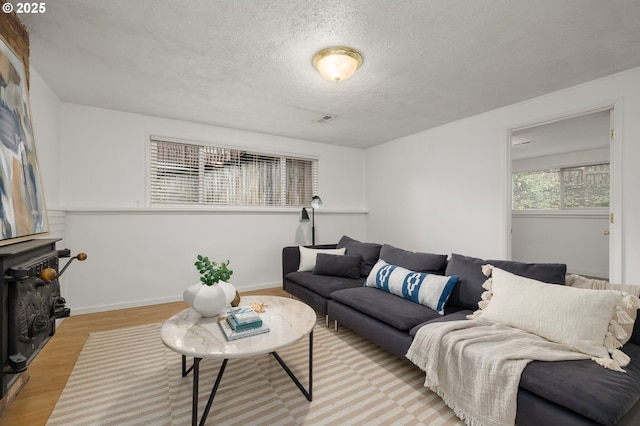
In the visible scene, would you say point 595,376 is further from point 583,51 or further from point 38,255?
point 38,255

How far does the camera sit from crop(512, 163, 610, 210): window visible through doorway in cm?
518

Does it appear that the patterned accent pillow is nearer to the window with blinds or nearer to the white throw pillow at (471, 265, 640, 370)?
the white throw pillow at (471, 265, 640, 370)

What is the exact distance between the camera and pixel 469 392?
1.58 metres

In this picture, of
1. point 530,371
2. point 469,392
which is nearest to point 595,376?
point 530,371

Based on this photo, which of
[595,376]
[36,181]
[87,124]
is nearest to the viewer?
[595,376]

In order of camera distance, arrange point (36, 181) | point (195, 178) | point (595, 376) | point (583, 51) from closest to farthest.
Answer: point (595, 376) → point (36, 181) → point (583, 51) → point (195, 178)

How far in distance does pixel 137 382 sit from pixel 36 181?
5.06 ft

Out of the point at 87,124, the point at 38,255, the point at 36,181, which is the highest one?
the point at 87,124

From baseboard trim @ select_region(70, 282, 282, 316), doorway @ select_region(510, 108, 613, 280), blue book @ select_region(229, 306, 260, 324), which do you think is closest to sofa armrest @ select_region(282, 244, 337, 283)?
baseboard trim @ select_region(70, 282, 282, 316)

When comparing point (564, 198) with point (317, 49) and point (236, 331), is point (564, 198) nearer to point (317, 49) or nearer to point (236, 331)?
point (317, 49)

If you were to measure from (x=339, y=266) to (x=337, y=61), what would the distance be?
7.23 feet

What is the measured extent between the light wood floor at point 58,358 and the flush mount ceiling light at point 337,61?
2.88m

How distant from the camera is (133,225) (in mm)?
3561

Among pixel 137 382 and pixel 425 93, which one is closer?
pixel 137 382
